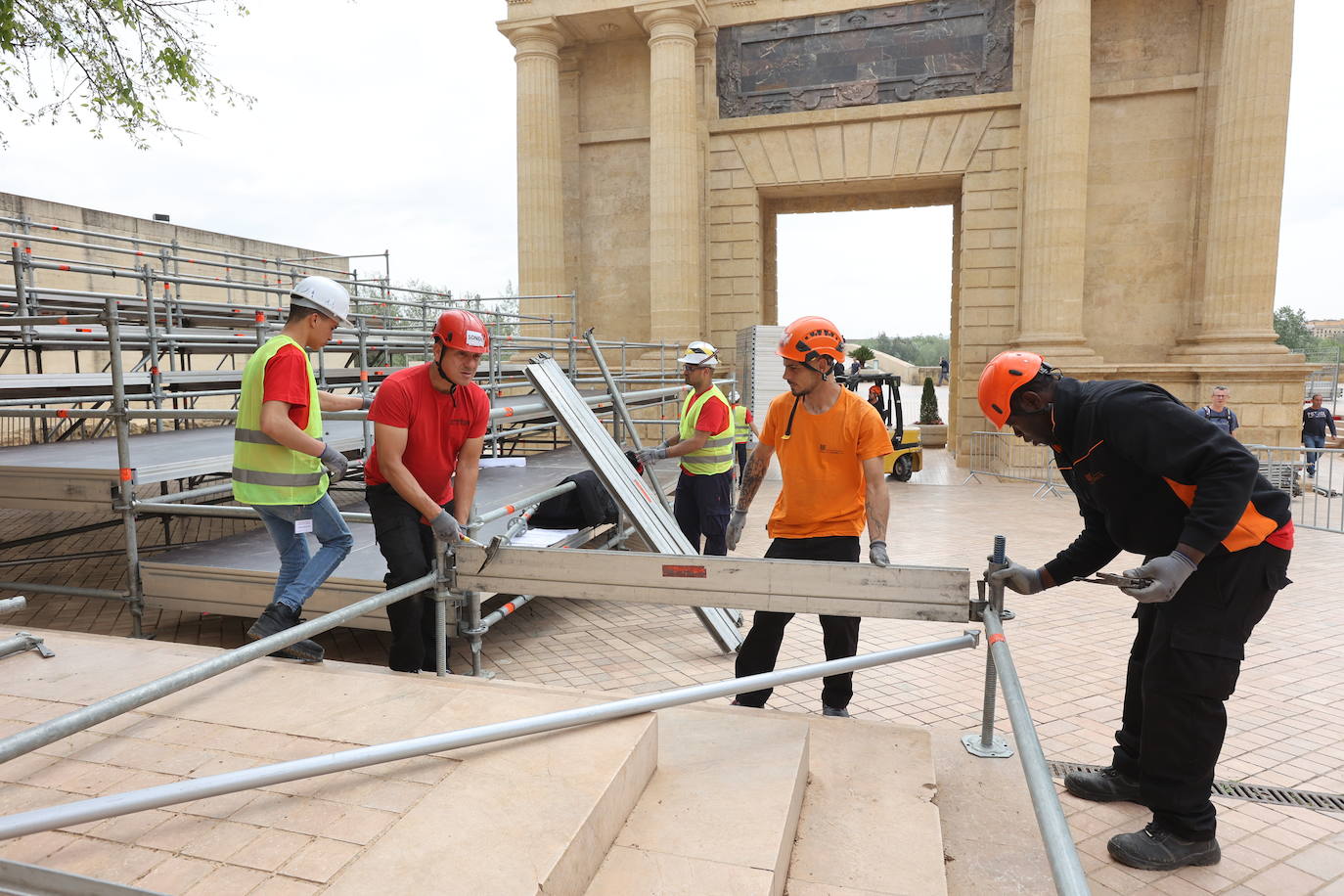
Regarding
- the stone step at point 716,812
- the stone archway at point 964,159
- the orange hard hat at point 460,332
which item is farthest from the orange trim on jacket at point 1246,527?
the stone archway at point 964,159

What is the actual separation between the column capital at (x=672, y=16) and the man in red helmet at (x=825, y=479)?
15.8m

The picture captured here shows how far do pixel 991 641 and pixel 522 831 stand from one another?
1486 mm

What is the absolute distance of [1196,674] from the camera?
107 inches

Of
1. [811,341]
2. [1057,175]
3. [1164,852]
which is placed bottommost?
[1164,852]

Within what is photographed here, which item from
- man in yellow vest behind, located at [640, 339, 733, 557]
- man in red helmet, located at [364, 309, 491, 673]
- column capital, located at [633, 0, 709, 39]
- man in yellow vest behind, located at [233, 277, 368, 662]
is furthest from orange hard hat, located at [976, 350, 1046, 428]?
column capital, located at [633, 0, 709, 39]

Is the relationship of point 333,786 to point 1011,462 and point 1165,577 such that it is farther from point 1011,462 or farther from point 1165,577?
point 1011,462

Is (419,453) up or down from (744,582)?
up

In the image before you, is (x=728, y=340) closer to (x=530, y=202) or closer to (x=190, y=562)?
(x=530, y=202)

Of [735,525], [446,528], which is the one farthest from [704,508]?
[446,528]

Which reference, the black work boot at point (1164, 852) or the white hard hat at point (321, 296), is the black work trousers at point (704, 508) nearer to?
the white hard hat at point (321, 296)

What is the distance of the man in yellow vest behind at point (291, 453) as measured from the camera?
345 centimetres

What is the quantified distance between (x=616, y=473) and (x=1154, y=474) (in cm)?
305

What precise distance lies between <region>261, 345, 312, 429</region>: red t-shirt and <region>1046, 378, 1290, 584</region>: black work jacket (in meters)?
3.02

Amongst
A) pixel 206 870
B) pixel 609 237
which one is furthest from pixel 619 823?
pixel 609 237
